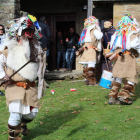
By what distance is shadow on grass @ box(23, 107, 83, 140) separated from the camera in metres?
5.08

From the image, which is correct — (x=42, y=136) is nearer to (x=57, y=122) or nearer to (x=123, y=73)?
(x=57, y=122)

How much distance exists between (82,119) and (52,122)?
59 cm

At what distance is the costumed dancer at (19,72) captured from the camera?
4.38 m

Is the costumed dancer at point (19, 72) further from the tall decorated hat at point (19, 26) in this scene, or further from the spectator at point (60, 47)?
the spectator at point (60, 47)

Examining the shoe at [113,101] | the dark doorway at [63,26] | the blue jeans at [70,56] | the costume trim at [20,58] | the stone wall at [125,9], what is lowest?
the shoe at [113,101]

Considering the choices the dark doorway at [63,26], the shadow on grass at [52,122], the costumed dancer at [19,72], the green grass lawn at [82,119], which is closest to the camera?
the costumed dancer at [19,72]

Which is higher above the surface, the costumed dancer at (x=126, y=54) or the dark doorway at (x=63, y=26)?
the dark doorway at (x=63, y=26)

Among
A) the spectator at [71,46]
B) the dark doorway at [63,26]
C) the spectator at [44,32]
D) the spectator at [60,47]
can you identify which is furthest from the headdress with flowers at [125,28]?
the dark doorway at [63,26]

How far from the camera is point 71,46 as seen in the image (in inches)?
477

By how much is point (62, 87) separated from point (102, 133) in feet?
14.6

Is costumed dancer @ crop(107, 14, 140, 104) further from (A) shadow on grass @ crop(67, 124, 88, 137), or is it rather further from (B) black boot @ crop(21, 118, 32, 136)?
(B) black boot @ crop(21, 118, 32, 136)

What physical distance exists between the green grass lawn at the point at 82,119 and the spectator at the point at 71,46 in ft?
13.4

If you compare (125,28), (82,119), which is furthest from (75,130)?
(125,28)

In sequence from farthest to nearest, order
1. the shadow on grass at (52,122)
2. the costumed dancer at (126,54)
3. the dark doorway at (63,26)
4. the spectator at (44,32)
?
the dark doorway at (63,26), the spectator at (44,32), the costumed dancer at (126,54), the shadow on grass at (52,122)
